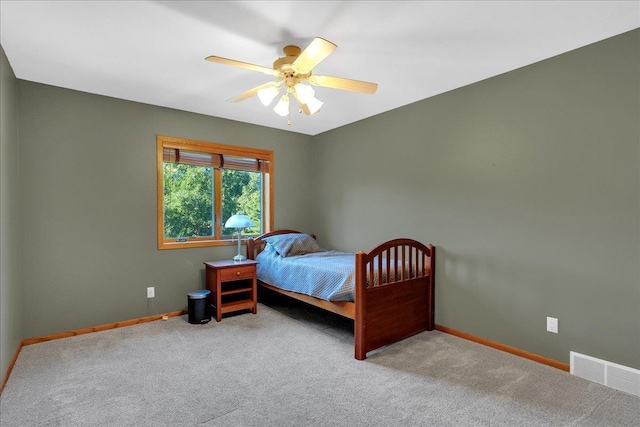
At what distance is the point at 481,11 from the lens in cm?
196

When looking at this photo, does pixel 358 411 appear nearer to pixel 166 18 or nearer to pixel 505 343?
pixel 505 343

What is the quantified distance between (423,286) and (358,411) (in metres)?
1.57

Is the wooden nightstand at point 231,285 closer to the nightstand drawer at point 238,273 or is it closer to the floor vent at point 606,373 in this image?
the nightstand drawer at point 238,273

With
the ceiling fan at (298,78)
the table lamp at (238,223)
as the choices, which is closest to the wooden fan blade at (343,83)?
the ceiling fan at (298,78)

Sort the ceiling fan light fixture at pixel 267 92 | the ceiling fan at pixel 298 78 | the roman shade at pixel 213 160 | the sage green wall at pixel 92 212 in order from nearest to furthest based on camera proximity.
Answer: the ceiling fan at pixel 298 78 < the ceiling fan light fixture at pixel 267 92 < the sage green wall at pixel 92 212 < the roman shade at pixel 213 160

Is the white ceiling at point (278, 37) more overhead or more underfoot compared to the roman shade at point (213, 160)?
more overhead

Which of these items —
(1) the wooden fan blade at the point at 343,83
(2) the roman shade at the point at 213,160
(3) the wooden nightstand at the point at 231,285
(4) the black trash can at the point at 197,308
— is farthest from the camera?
(2) the roman shade at the point at 213,160

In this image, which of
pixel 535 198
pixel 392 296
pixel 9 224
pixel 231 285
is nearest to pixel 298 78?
pixel 392 296

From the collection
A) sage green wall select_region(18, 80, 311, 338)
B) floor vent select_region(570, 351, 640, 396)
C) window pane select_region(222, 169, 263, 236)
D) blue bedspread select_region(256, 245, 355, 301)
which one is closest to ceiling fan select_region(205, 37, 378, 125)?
blue bedspread select_region(256, 245, 355, 301)

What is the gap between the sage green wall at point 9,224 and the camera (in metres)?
2.34

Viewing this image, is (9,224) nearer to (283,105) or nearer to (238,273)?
(238,273)

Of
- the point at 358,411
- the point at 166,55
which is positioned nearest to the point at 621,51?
the point at 358,411

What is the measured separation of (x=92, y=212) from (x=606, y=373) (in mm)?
4545

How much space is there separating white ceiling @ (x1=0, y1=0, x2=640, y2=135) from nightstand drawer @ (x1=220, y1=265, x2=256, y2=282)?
192cm
